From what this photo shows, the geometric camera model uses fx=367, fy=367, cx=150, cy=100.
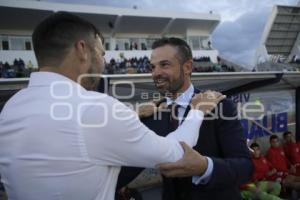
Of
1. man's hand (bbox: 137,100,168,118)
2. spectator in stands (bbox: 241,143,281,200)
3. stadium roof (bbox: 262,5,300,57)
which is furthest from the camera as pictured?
stadium roof (bbox: 262,5,300,57)

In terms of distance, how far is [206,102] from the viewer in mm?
1673

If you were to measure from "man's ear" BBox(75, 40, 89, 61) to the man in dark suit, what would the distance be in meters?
0.49

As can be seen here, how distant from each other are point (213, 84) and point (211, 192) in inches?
176

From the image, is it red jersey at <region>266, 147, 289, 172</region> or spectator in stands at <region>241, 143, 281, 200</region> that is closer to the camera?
spectator in stands at <region>241, 143, 281, 200</region>

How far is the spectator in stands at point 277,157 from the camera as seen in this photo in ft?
25.7

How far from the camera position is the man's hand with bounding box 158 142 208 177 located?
1.33 m

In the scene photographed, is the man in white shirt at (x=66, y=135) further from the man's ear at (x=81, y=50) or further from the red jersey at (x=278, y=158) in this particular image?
the red jersey at (x=278, y=158)

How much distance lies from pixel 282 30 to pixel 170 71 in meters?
24.9

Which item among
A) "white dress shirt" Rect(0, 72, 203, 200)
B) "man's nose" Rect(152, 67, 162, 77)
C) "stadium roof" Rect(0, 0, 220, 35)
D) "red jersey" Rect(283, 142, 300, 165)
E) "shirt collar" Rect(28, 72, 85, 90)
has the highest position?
"stadium roof" Rect(0, 0, 220, 35)

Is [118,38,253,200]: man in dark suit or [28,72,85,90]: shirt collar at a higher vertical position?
[28,72,85,90]: shirt collar

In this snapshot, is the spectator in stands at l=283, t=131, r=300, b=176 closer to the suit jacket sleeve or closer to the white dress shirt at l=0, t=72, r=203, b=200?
the suit jacket sleeve

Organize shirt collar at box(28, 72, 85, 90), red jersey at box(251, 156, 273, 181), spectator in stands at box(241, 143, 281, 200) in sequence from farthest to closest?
red jersey at box(251, 156, 273, 181)
spectator in stands at box(241, 143, 281, 200)
shirt collar at box(28, 72, 85, 90)

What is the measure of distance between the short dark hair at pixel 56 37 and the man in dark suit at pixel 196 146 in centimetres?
55

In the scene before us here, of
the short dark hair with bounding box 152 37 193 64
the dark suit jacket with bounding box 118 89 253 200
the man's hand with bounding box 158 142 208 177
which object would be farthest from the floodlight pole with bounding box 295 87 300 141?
the man's hand with bounding box 158 142 208 177
